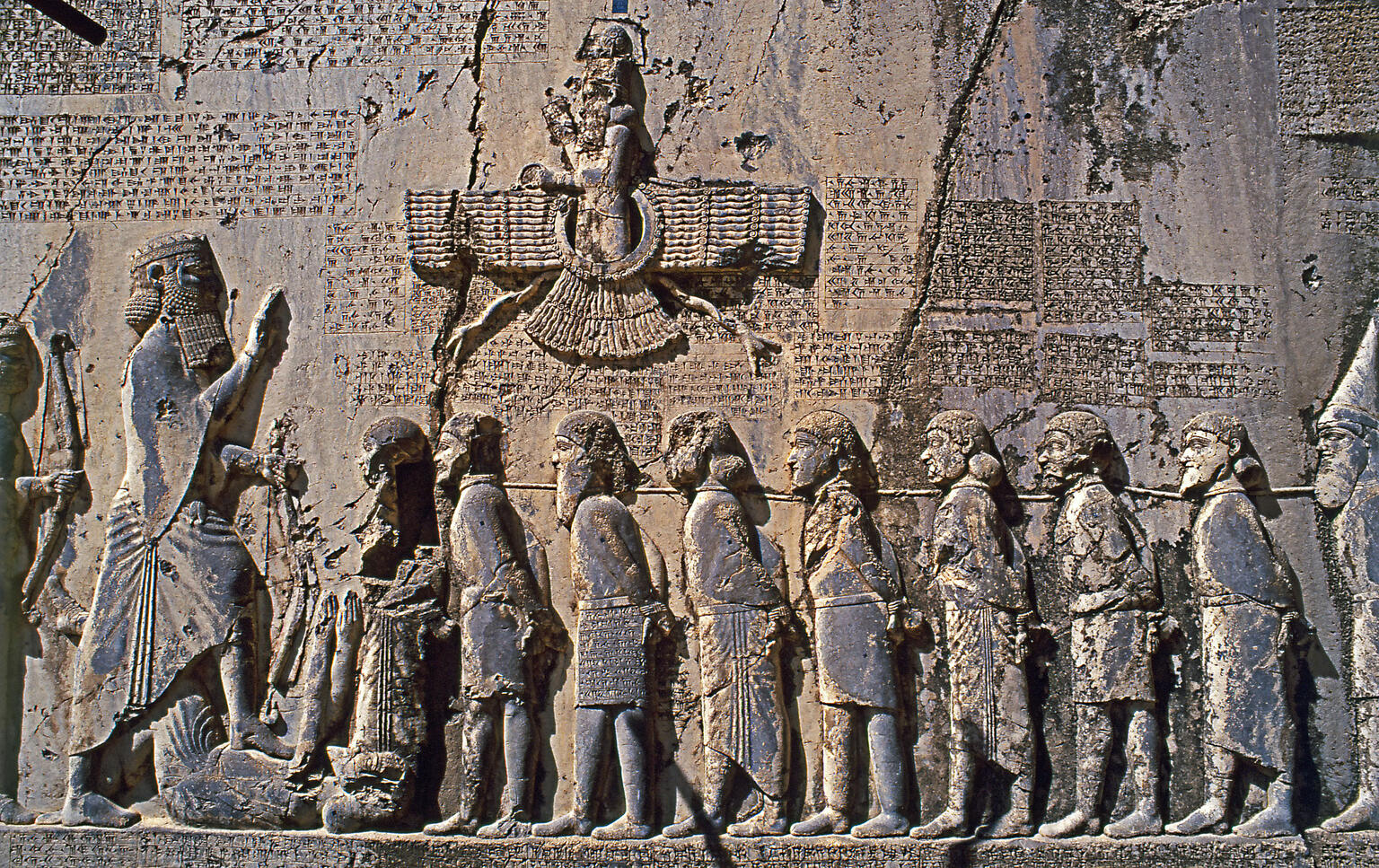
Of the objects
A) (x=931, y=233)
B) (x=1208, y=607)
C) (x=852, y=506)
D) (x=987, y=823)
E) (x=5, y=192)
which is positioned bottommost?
(x=987, y=823)

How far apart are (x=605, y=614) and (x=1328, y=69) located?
3.85 m

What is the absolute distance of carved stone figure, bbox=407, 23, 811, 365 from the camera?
18.2ft

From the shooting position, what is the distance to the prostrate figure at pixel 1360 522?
17.0ft

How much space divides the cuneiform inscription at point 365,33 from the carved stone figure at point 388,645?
5.47 feet

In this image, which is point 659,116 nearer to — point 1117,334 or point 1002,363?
point 1002,363

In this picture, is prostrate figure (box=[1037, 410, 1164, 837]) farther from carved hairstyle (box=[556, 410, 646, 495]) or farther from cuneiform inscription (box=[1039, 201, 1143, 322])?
carved hairstyle (box=[556, 410, 646, 495])

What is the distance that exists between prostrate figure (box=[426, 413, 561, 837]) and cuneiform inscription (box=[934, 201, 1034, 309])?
2.07 meters

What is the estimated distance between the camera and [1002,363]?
18.0 ft

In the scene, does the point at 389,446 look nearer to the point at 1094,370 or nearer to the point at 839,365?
the point at 839,365

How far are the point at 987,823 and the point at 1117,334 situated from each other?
208 cm

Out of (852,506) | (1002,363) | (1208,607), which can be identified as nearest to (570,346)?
(852,506)

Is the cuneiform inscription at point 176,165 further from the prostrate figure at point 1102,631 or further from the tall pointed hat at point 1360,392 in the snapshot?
the tall pointed hat at point 1360,392

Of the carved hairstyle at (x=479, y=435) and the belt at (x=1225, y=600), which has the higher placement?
the carved hairstyle at (x=479, y=435)

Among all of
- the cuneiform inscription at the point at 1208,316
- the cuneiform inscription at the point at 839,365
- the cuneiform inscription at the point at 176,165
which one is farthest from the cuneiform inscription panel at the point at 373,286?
the cuneiform inscription at the point at 1208,316
